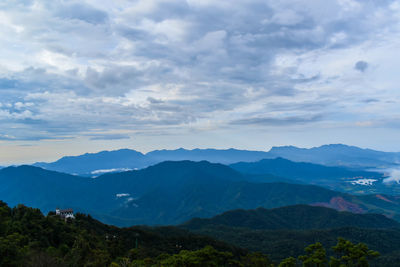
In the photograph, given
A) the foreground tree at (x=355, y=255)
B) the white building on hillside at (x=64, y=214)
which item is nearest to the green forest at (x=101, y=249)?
the foreground tree at (x=355, y=255)

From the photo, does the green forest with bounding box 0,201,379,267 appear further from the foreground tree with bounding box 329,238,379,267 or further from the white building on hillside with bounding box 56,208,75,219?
the white building on hillside with bounding box 56,208,75,219

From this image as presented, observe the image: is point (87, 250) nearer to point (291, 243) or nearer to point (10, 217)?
point (10, 217)

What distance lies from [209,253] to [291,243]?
522ft

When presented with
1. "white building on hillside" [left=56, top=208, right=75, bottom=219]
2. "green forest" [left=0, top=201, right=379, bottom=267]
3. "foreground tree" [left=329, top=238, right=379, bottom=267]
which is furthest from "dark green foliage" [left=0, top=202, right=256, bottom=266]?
"foreground tree" [left=329, top=238, right=379, bottom=267]

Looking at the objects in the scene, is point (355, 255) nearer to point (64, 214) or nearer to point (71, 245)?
point (71, 245)

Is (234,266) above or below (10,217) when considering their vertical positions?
below

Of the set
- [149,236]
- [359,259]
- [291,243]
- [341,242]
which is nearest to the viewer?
[359,259]

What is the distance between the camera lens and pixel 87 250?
71.6 m

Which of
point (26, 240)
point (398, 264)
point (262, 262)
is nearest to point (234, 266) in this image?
point (262, 262)

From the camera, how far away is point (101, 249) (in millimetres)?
85125

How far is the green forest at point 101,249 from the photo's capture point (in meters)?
45.3

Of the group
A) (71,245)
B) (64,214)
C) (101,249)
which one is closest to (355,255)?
(101,249)

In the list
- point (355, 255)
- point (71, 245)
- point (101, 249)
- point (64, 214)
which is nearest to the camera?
point (355, 255)

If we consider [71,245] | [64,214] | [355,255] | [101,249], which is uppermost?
[355,255]
